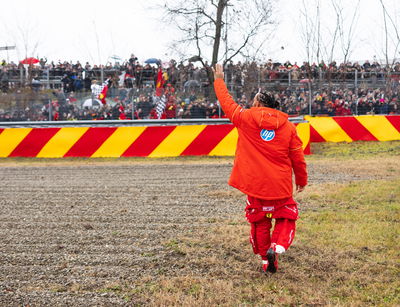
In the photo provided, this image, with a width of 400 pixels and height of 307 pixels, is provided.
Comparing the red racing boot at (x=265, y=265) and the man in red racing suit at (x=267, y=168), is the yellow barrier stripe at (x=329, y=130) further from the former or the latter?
the red racing boot at (x=265, y=265)

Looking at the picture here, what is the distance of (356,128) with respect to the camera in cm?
1792

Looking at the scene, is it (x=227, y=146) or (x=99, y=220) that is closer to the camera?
(x=99, y=220)

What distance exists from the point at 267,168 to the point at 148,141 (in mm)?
10767

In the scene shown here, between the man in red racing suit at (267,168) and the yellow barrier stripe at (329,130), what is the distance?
12.7 metres

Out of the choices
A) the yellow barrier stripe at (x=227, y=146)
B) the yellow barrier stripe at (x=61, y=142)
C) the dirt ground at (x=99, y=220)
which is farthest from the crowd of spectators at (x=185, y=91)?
the dirt ground at (x=99, y=220)

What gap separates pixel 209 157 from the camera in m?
15.7

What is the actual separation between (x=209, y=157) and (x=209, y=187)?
516cm

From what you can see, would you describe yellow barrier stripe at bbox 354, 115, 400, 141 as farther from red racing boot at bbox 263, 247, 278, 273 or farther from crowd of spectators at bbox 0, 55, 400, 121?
red racing boot at bbox 263, 247, 278, 273

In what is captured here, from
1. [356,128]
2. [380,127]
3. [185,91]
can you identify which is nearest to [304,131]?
[356,128]

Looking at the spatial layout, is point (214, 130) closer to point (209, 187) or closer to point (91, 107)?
point (91, 107)

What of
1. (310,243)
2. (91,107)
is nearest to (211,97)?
(91,107)

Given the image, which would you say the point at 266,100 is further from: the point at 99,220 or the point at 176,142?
→ the point at 176,142

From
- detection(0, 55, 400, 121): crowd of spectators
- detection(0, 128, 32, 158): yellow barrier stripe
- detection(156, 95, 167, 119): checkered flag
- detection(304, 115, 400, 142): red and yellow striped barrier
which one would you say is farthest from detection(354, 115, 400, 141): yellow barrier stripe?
detection(0, 128, 32, 158): yellow barrier stripe

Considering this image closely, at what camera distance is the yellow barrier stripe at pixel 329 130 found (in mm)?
17812
